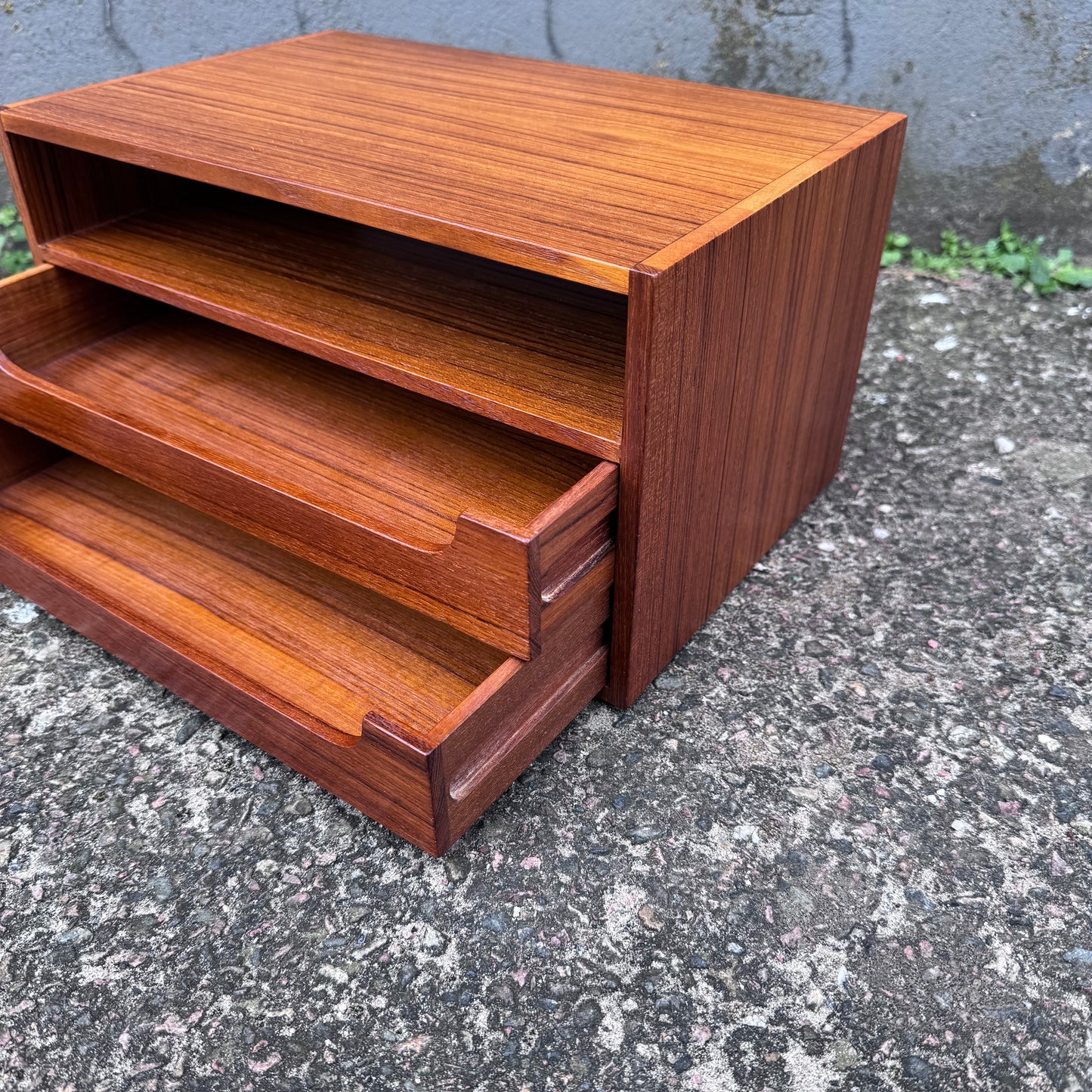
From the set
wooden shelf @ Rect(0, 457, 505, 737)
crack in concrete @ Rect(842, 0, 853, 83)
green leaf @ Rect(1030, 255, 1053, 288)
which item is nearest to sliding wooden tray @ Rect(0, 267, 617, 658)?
wooden shelf @ Rect(0, 457, 505, 737)

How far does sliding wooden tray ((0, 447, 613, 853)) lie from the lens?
833mm

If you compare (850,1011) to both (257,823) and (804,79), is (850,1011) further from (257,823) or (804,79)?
(804,79)

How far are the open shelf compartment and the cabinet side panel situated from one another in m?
0.07

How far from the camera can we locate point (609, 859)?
92cm

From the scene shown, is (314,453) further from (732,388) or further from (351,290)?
(732,388)

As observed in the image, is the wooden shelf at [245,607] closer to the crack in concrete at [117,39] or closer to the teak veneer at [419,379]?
the teak veneer at [419,379]

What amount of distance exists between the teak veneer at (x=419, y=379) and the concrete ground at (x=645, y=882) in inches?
2.8

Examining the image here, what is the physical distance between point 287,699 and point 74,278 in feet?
2.13

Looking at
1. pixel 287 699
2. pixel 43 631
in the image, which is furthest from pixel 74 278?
pixel 287 699

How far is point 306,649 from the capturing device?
1029 mm

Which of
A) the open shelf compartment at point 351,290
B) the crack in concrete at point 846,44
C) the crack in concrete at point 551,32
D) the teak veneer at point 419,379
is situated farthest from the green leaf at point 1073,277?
the open shelf compartment at point 351,290

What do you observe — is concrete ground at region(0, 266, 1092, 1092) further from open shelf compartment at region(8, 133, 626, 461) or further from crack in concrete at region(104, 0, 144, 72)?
crack in concrete at region(104, 0, 144, 72)

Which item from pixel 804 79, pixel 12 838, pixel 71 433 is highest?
pixel 804 79

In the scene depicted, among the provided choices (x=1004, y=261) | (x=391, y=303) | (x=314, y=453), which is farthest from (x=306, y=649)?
(x=1004, y=261)
